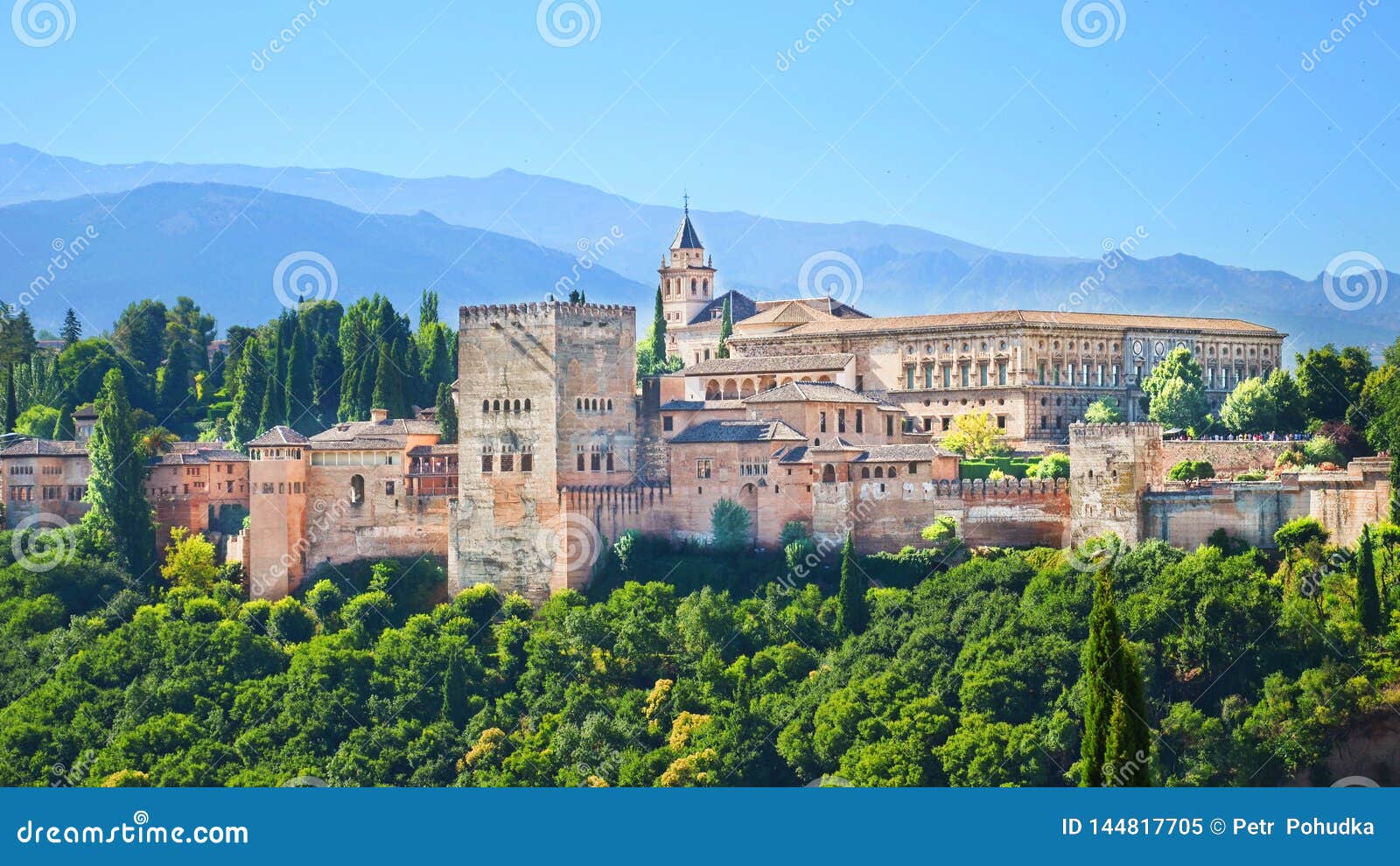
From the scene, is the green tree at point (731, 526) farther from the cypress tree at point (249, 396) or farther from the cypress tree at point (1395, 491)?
the cypress tree at point (249, 396)

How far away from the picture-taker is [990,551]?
2128 inches

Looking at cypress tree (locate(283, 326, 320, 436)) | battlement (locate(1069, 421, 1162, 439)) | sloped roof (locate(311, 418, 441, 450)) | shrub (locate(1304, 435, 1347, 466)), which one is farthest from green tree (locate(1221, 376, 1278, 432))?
cypress tree (locate(283, 326, 320, 436))

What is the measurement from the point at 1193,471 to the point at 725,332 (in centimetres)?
2991

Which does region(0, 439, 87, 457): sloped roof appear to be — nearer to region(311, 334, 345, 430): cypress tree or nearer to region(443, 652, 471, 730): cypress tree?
region(311, 334, 345, 430): cypress tree

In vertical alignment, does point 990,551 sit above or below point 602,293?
below

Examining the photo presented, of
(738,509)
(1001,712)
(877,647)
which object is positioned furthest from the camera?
(738,509)

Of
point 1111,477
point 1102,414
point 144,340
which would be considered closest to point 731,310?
point 1102,414

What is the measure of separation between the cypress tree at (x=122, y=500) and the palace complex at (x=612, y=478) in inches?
71.1

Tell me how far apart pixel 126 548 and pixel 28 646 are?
4.20 m

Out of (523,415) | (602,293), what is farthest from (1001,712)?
(602,293)

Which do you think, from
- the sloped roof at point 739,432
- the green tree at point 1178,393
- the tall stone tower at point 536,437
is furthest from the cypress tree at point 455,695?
the green tree at point 1178,393

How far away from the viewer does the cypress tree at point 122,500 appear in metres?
62.0

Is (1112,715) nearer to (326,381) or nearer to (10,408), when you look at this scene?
(326,381)

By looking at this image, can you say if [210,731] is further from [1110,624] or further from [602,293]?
[602,293]
